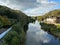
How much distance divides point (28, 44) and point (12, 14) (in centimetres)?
4570

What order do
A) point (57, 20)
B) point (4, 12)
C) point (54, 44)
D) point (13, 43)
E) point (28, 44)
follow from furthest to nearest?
point (57, 20) < point (4, 12) < point (54, 44) < point (28, 44) < point (13, 43)

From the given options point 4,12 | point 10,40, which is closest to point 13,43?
point 10,40

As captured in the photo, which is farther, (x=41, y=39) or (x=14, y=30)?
(x=41, y=39)

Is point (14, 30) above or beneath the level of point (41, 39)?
above

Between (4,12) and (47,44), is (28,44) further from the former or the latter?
(4,12)

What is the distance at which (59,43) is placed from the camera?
3347cm

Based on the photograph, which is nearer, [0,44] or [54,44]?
[0,44]

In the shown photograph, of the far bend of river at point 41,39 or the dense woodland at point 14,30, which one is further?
the far bend of river at point 41,39

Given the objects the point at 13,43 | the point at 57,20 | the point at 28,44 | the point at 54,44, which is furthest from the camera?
the point at 57,20

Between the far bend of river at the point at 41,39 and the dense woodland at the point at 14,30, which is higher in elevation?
the dense woodland at the point at 14,30

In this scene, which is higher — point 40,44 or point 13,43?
point 13,43

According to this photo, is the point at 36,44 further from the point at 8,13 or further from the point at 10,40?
the point at 8,13

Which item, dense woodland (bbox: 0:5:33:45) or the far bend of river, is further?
the far bend of river

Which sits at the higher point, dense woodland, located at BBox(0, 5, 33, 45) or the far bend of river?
dense woodland, located at BBox(0, 5, 33, 45)
